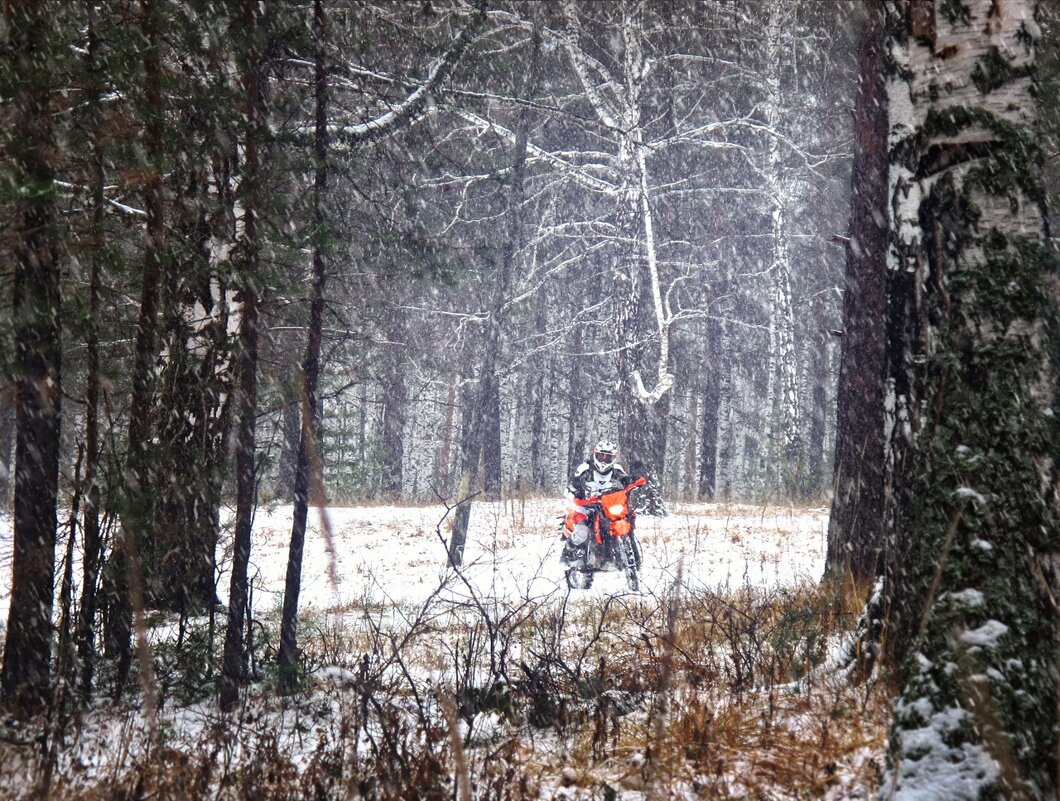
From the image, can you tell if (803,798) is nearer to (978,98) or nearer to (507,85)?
(978,98)

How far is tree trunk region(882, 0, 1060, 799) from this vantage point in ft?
7.84

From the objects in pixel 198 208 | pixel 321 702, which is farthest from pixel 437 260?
pixel 321 702

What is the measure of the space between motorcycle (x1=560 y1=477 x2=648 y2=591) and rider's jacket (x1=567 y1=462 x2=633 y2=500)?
77mm

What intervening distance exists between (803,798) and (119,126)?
18.2ft

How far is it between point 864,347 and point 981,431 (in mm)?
4449

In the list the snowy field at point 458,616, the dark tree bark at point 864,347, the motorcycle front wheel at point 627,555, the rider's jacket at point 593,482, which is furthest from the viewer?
the rider's jacket at point 593,482

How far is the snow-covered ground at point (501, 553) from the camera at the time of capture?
31.2ft

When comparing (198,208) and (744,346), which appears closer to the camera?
(198,208)

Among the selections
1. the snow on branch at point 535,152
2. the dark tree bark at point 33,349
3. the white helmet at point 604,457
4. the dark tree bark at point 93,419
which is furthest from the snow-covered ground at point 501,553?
the snow on branch at point 535,152

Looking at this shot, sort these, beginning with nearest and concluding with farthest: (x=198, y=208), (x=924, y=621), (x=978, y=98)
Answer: (x=924, y=621)
(x=978, y=98)
(x=198, y=208)

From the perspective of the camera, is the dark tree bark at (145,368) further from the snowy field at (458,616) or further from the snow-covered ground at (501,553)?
the snow-covered ground at (501,553)

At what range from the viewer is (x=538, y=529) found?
14258 mm

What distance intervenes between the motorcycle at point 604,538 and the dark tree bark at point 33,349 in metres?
6.00

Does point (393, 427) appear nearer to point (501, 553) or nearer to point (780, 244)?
point (780, 244)
